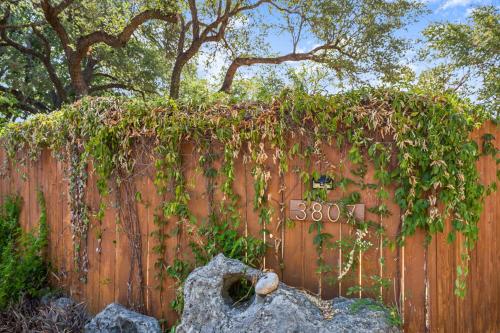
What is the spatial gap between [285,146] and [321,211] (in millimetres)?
580

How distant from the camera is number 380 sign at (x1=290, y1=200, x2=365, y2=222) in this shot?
3.10 m

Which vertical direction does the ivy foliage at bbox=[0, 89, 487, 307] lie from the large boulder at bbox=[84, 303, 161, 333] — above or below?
above

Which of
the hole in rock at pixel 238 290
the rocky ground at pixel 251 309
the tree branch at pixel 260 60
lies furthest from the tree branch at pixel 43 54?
the hole in rock at pixel 238 290

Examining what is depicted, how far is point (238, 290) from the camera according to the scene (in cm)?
321

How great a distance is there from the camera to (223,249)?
11.2 feet

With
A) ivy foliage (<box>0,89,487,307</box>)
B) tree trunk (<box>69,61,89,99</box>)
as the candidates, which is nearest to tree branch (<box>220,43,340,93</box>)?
tree trunk (<box>69,61,89,99</box>)

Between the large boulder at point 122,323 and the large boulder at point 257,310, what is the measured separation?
25.4 inches

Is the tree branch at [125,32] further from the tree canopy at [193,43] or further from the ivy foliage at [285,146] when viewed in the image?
the ivy foliage at [285,146]

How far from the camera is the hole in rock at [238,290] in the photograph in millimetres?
3000

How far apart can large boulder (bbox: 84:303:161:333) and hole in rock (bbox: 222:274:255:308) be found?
81 cm

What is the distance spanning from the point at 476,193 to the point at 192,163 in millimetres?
2249

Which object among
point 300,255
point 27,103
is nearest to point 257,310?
point 300,255

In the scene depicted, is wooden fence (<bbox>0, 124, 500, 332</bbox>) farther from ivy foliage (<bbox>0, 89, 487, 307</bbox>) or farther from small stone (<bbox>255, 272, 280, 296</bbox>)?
small stone (<bbox>255, 272, 280, 296</bbox>)

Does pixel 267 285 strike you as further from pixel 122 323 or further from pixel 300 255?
pixel 122 323
